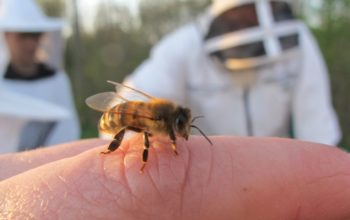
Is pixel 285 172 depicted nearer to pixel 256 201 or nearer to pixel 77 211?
pixel 256 201

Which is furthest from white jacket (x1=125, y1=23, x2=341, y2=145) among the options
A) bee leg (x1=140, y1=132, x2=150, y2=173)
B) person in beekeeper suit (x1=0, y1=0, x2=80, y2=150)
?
bee leg (x1=140, y1=132, x2=150, y2=173)

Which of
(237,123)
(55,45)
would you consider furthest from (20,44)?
(237,123)

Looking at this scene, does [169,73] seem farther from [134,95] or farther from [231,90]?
[134,95]

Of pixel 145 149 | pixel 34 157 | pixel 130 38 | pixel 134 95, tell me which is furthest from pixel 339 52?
pixel 145 149

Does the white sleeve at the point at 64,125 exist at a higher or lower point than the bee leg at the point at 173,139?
lower

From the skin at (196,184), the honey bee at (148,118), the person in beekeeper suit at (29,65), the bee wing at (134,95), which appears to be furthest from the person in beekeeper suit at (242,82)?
the skin at (196,184)

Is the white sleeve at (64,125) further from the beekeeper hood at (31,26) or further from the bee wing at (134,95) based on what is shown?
the bee wing at (134,95)

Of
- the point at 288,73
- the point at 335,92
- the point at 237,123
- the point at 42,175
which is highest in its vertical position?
the point at 42,175
